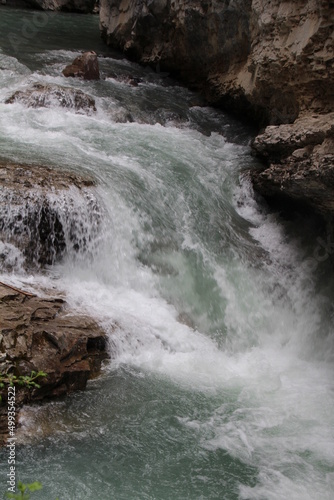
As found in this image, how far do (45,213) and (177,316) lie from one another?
6.12ft

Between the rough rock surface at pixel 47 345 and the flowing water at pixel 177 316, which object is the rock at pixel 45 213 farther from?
the rough rock surface at pixel 47 345

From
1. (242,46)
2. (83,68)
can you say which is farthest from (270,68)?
(83,68)

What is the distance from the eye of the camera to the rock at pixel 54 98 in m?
9.28

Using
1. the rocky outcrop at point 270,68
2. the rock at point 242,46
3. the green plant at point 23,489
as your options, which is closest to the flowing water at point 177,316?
the rocky outcrop at point 270,68

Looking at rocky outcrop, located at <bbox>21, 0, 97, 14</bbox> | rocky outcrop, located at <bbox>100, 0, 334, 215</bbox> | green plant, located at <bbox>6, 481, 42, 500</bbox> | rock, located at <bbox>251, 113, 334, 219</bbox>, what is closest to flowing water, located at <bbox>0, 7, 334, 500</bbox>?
rock, located at <bbox>251, 113, 334, 219</bbox>

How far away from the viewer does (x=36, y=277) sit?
576 centimetres

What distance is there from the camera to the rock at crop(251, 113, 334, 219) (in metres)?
6.82

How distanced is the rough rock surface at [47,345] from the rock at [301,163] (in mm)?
3462

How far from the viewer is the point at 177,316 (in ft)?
20.5

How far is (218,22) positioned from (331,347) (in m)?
7.36

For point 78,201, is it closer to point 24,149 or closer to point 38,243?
point 38,243

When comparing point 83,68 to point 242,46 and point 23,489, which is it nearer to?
point 242,46

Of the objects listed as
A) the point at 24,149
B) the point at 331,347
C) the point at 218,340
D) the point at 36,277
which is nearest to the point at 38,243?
the point at 36,277

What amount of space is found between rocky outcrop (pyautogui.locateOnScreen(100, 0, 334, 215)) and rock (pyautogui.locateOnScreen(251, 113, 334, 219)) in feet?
0.05
